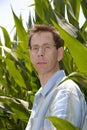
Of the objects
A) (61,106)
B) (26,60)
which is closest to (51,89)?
(61,106)

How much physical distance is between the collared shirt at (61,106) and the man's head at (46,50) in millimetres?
32

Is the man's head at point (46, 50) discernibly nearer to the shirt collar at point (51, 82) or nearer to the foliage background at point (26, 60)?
the shirt collar at point (51, 82)

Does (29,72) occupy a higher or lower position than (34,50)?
lower

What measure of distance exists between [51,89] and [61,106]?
0.13m

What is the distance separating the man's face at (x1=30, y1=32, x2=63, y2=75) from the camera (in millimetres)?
907

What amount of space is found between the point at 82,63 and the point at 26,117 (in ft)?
1.64

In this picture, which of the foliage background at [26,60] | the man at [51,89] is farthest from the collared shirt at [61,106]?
the foliage background at [26,60]

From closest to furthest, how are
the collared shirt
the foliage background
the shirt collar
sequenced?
the collared shirt, the shirt collar, the foliage background

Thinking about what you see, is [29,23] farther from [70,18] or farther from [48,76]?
[48,76]

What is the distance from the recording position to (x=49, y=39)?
3.05ft

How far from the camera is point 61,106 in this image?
78 centimetres

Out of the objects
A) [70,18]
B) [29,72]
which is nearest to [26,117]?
[29,72]

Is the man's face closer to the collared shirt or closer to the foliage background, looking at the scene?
the collared shirt

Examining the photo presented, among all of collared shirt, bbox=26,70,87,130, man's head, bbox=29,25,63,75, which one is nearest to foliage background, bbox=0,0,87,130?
man's head, bbox=29,25,63,75
